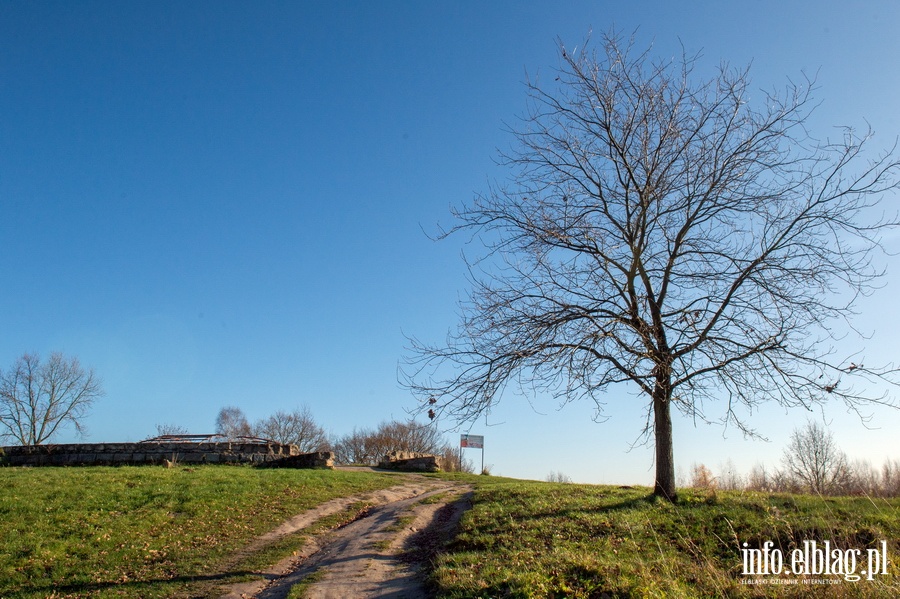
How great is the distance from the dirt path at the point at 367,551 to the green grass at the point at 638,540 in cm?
61

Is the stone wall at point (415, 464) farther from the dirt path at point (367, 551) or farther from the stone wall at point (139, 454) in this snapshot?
the dirt path at point (367, 551)

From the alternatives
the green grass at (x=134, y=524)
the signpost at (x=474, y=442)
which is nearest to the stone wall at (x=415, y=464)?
the signpost at (x=474, y=442)

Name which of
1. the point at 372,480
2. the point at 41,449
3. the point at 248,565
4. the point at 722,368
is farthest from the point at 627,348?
the point at 41,449

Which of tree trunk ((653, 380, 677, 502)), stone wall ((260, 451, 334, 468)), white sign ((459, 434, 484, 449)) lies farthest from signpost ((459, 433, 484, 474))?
tree trunk ((653, 380, 677, 502))

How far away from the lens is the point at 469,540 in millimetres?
9422

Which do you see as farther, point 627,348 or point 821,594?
point 627,348

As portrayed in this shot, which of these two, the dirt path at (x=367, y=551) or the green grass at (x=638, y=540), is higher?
the green grass at (x=638, y=540)

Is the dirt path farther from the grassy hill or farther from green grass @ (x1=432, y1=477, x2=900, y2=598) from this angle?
green grass @ (x1=432, y1=477, x2=900, y2=598)

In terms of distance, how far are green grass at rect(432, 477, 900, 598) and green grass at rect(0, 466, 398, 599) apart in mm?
4294

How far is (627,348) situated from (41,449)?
2455 centimetres

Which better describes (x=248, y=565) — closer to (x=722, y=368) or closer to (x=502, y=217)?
(x=502, y=217)

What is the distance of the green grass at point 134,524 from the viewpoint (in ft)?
28.2

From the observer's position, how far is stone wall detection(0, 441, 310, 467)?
2242 centimetres

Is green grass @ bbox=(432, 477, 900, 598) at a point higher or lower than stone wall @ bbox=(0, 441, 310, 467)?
higher
